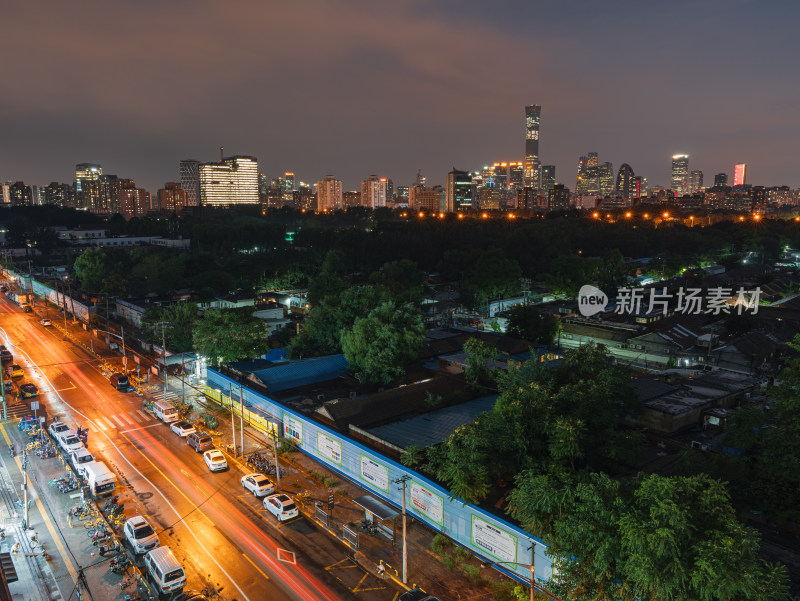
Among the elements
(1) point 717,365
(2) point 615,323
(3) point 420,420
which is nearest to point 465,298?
(2) point 615,323

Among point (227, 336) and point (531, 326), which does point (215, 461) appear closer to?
point (227, 336)

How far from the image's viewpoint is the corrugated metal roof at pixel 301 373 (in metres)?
26.2

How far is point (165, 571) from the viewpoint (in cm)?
1398

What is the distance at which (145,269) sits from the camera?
57.0m

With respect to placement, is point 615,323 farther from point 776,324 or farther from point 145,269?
point 145,269

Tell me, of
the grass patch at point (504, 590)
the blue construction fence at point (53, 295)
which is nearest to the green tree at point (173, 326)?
the blue construction fence at point (53, 295)

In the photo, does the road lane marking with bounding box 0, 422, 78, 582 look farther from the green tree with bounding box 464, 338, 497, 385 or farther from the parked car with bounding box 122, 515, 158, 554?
the green tree with bounding box 464, 338, 497, 385

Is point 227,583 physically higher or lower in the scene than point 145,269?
lower

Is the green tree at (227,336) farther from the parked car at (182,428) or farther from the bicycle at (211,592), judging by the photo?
the bicycle at (211,592)

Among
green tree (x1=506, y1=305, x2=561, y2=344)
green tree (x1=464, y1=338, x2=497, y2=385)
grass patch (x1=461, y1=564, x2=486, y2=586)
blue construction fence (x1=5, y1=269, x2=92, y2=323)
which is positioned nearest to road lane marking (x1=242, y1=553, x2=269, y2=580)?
grass patch (x1=461, y1=564, x2=486, y2=586)

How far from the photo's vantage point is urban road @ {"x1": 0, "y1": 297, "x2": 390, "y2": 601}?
14688 millimetres

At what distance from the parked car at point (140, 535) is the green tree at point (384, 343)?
11764 mm

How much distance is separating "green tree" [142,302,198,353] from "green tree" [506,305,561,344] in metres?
20.9

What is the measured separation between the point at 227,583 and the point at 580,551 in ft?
32.0
